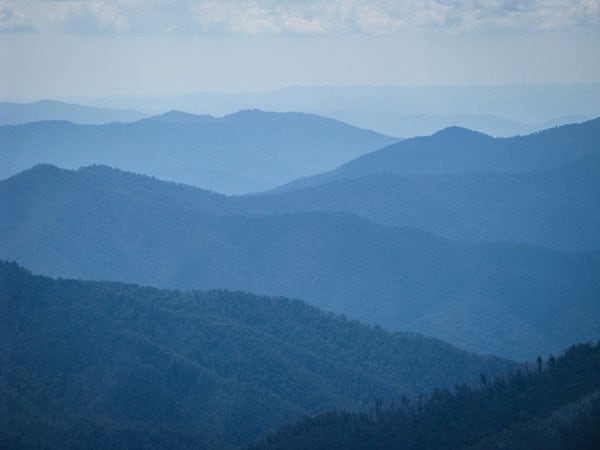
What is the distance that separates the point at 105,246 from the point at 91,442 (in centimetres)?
6268

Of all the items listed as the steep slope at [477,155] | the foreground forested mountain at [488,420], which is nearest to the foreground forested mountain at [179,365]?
the foreground forested mountain at [488,420]

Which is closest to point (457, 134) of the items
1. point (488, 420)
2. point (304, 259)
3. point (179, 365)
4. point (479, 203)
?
point (479, 203)

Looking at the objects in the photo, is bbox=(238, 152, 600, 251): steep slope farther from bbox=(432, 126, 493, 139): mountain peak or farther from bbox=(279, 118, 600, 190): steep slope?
bbox=(432, 126, 493, 139): mountain peak

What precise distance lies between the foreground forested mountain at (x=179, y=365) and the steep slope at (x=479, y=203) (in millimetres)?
56223

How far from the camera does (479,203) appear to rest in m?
137

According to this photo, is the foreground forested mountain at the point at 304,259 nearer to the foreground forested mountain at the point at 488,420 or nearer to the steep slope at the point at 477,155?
the steep slope at the point at 477,155

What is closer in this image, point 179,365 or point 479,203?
point 179,365

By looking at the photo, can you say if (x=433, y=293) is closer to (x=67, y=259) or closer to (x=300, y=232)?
(x=300, y=232)

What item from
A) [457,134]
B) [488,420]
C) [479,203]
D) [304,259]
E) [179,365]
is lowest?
[304,259]

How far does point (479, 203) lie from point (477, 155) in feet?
99.7

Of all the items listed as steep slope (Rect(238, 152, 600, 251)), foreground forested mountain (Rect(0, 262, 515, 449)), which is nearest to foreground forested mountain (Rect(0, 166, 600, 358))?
steep slope (Rect(238, 152, 600, 251))

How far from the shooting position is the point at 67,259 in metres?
106

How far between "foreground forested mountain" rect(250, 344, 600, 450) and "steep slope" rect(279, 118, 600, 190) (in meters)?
106

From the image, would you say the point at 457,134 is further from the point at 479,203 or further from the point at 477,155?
the point at 479,203
